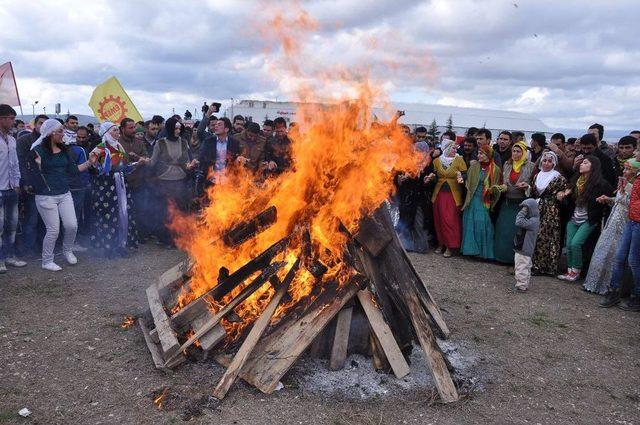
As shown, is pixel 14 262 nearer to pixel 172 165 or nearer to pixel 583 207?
pixel 172 165

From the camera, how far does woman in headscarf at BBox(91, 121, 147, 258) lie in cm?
834

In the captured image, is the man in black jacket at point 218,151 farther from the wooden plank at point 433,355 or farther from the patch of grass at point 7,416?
the patch of grass at point 7,416

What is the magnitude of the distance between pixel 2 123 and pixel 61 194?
1330 mm

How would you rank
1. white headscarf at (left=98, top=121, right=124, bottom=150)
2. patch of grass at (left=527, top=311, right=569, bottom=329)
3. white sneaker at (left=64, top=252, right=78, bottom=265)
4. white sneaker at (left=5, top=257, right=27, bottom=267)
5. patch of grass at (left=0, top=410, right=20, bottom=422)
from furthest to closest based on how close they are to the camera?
white headscarf at (left=98, top=121, right=124, bottom=150)
white sneaker at (left=64, top=252, right=78, bottom=265)
white sneaker at (left=5, top=257, right=27, bottom=267)
patch of grass at (left=527, top=311, right=569, bottom=329)
patch of grass at (left=0, top=410, right=20, bottom=422)

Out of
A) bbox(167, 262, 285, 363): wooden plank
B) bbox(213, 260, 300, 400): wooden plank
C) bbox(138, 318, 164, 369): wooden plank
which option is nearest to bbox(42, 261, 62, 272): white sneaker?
bbox(138, 318, 164, 369): wooden plank

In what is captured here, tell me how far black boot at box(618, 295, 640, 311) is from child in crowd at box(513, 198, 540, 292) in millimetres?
1406

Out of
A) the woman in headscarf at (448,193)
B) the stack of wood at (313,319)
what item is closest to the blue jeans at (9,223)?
the stack of wood at (313,319)

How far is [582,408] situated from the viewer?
169 inches

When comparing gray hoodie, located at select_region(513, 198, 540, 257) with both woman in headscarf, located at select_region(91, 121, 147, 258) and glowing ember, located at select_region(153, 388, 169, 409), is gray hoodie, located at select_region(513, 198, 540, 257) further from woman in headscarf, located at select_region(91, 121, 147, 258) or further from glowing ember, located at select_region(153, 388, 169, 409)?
woman in headscarf, located at select_region(91, 121, 147, 258)

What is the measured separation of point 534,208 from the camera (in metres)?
7.54

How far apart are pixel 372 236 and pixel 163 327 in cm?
241

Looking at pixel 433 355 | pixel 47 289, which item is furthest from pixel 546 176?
pixel 47 289

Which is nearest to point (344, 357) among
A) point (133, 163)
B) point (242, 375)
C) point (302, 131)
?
point (242, 375)

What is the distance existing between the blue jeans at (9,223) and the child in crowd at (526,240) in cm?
829
